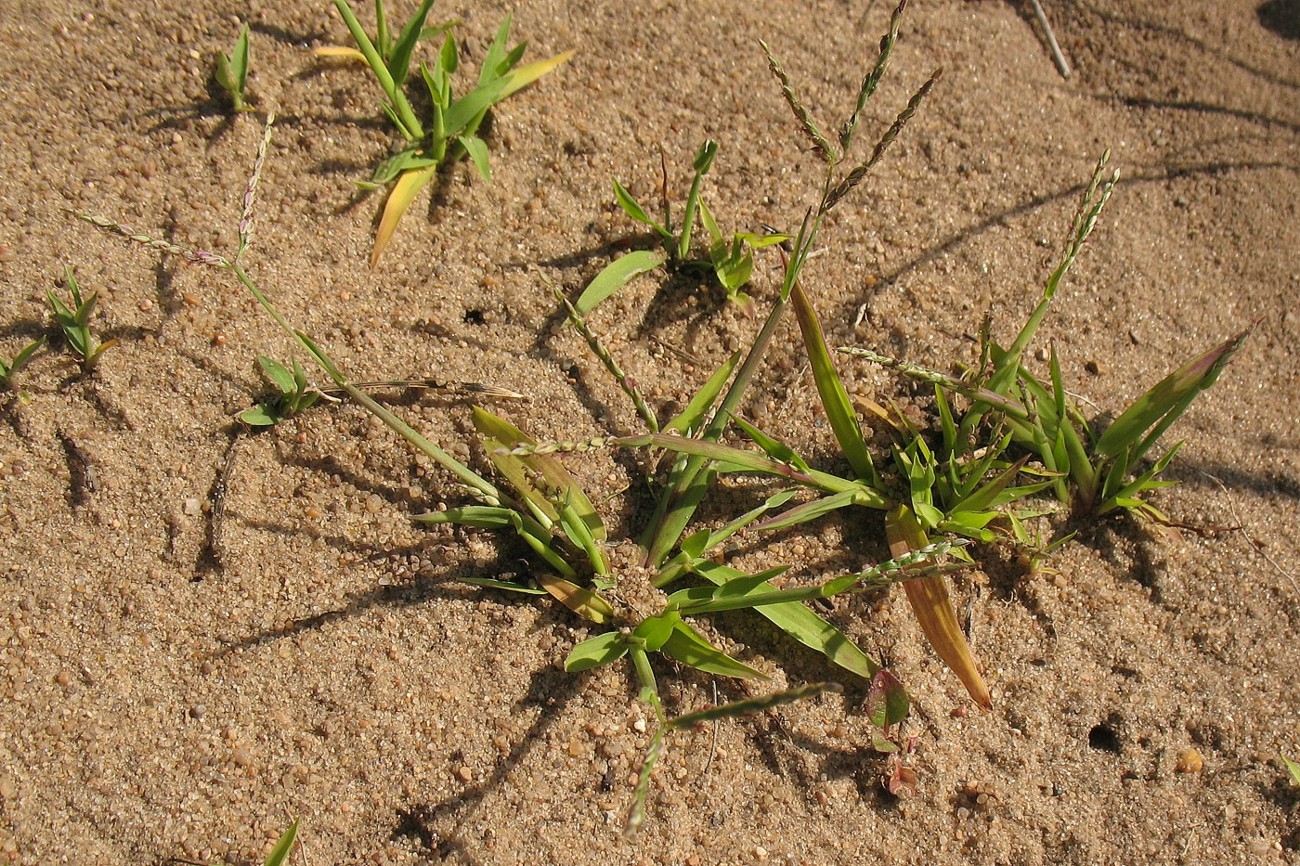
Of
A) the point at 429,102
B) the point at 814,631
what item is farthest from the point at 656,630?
the point at 429,102

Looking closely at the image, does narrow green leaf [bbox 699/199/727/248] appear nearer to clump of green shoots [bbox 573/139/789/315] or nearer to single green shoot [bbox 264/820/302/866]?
clump of green shoots [bbox 573/139/789/315]

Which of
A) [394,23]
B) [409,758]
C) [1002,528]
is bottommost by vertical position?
[409,758]

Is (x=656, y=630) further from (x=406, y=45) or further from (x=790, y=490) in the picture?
(x=406, y=45)

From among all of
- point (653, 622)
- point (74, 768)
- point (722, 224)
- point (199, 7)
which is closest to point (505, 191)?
point (722, 224)

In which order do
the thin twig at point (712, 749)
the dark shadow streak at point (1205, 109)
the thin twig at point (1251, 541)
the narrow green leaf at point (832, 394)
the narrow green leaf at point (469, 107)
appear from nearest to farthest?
the thin twig at point (712, 749) < the narrow green leaf at point (832, 394) < the thin twig at point (1251, 541) < the narrow green leaf at point (469, 107) < the dark shadow streak at point (1205, 109)

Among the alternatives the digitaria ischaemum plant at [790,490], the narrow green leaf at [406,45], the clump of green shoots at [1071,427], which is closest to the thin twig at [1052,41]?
the clump of green shoots at [1071,427]

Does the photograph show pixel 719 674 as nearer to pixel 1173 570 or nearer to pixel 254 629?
pixel 254 629

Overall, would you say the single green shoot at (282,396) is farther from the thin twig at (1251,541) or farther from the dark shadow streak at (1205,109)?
the dark shadow streak at (1205,109)
